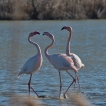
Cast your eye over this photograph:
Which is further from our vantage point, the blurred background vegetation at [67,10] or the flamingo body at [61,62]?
the blurred background vegetation at [67,10]

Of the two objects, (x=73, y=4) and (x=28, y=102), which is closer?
(x=28, y=102)

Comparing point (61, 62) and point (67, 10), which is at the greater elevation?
point (61, 62)

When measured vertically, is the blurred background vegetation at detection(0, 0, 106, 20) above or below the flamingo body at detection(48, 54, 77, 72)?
below

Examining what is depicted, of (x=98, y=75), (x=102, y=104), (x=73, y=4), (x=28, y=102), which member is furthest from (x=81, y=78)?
(x=73, y=4)

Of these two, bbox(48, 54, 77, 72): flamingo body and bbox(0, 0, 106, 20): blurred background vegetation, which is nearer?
bbox(48, 54, 77, 72): flamingo body

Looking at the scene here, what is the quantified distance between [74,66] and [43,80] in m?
1.48

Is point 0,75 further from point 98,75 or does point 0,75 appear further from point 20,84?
point 98,75

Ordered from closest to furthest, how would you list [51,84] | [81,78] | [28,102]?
1. [28,102]
2. [51,84]
3. [81,78]

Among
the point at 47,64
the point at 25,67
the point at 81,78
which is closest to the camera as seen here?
the point at 25,67

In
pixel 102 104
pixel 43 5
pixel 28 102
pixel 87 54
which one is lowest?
pixel 43 5

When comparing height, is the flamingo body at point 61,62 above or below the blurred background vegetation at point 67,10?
above

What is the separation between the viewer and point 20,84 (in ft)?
30.3

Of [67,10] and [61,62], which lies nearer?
[61,62]

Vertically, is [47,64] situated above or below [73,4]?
above
